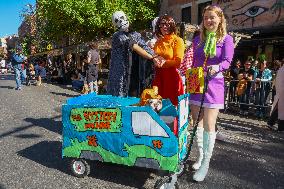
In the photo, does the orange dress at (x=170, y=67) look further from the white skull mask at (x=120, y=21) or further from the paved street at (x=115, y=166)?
the paved street at (x=115, y=166)

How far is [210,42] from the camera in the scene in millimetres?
3375

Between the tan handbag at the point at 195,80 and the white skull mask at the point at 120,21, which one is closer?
the tan handbag at the point at 195,80

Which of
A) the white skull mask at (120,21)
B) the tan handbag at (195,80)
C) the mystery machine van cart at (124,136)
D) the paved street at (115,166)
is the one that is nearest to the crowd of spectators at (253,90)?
the paved street at (115,166)

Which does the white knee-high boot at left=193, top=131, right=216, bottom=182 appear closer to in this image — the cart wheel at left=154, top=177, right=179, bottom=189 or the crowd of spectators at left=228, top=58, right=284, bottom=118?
the cart wheel at left=154, top=177, right=179, bottom=189

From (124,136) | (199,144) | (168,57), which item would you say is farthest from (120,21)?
(199,144)

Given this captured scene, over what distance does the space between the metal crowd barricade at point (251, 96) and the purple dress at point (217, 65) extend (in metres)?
5.79

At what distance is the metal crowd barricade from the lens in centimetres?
891

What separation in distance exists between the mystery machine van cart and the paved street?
1.02ft

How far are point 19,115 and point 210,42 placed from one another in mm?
6066

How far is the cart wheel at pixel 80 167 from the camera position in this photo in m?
3.87

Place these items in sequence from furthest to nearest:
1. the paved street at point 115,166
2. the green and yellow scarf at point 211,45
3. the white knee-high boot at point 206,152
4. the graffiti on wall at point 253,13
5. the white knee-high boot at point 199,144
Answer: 1. the graffiti on wall at point 253,13
2. the white knee-high boot at point 199,144
3. the paved street at point 115,166
4. the white knee-high boot at point 206,152
5. the green and yellow scarf at point 211,45

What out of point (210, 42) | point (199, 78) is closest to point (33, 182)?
point (199, 78)

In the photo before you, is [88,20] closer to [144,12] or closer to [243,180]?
[144,12]

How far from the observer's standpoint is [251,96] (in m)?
9.32
